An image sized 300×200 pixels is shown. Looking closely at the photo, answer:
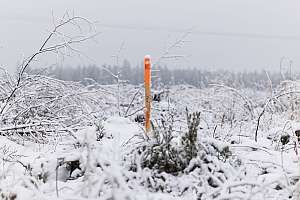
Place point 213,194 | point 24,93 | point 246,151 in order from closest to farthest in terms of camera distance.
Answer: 1. point 213,194
2. point 246,151
3. point 24,93

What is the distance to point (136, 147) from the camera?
3.57m

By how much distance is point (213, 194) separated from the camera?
2676 millimetres

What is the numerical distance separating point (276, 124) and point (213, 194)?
5.00 m

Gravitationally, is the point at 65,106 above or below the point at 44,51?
below

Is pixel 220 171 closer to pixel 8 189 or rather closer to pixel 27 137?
pixel 8 189

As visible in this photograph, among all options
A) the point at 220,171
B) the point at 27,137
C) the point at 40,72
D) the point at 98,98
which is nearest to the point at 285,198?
the point at 220,171

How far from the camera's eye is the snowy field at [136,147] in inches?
104

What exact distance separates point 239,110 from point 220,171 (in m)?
5.96

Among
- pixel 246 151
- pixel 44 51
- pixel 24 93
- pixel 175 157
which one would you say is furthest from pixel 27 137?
pixel 175 157

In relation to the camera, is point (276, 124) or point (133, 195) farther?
point (276, 124)

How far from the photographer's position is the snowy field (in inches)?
104

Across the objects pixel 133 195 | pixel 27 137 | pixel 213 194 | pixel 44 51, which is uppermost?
pixel 44 51

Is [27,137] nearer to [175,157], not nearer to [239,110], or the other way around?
[175,157]

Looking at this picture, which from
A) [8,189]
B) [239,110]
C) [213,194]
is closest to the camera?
[213,194]
